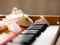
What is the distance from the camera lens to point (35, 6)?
9.48ft

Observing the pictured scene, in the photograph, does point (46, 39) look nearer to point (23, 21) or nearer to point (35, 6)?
point (23, 21)

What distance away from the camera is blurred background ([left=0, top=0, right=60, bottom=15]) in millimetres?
2809

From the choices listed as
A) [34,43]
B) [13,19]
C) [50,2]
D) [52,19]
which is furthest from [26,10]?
[34,43]

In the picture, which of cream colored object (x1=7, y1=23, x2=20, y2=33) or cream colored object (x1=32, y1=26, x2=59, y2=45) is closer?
cream colored object (x1=32, y1=26, x2=59, y2=45)

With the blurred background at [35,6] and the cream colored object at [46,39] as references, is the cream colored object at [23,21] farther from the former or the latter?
the blurred background at [35,6]

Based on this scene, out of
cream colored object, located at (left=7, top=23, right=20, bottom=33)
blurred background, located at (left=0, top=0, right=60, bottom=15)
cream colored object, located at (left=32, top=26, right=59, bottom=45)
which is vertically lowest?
cream colored object, located at (left=32, top=26, right=59, bottom=45)

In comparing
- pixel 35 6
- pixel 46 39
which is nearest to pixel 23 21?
pixel 46 39

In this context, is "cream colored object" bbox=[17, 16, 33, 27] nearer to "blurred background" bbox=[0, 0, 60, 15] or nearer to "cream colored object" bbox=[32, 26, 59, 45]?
"cream colored object" bbox=[32, 26, 59, 45]

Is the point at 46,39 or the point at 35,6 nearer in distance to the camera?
the point at 46,39

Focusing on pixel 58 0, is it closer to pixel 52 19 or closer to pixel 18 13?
pixel 52 19

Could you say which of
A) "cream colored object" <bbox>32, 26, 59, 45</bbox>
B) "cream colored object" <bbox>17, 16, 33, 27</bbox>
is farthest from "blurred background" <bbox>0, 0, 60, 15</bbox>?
"cream colored object" <bbox>32, 26, 59, 45</bbox>

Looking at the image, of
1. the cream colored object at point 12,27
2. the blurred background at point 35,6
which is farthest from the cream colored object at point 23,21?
the blurred background at point 35,6

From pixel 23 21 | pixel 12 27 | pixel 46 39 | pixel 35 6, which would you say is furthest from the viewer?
pixel 35 6

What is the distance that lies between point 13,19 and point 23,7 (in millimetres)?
1720
